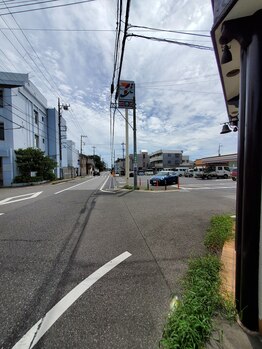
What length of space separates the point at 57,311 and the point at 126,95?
16.8m

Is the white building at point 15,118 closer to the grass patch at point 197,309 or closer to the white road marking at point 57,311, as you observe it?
the white road marking at point 57,311

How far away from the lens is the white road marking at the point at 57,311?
2086 millimetres

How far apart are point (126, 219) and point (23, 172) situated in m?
22.3

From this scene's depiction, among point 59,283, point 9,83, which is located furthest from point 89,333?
point 9,83

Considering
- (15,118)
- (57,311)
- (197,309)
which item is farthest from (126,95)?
(197,309)

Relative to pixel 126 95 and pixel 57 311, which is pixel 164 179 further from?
pixel 57 311

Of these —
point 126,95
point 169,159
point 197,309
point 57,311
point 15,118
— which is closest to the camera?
point 197,309

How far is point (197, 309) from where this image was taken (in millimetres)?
2350

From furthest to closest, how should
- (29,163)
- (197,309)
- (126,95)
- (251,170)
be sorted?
(29,163)
(126,95)
(197,309)
(251,170)

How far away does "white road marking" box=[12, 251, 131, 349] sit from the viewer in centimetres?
209

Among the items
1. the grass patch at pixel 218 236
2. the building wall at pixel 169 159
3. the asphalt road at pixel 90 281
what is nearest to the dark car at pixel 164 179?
the grass patch at pixel 218 236

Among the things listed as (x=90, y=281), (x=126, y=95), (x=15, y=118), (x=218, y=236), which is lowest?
(x=90, y=281)

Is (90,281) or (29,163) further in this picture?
(29,163)

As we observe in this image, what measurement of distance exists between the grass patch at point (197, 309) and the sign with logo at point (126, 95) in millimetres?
15531
